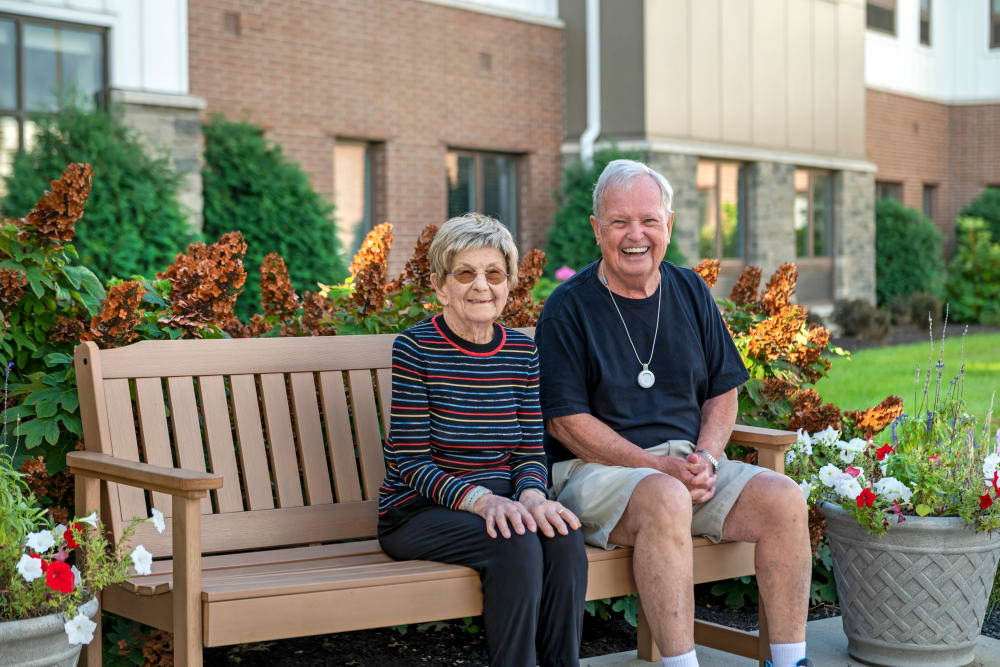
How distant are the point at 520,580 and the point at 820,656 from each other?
1.49 meters

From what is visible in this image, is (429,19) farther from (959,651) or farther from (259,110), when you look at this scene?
(959,651)

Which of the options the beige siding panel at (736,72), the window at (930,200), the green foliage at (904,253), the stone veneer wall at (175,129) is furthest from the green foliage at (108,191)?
the window at (930,200)

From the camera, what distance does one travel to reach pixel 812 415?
470cm

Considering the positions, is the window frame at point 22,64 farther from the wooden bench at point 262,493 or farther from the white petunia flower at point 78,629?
the white petunia flower at point 78,629

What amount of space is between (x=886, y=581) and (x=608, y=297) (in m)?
1.28

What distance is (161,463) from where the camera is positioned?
139 inches

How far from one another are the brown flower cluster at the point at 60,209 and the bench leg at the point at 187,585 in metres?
1.16

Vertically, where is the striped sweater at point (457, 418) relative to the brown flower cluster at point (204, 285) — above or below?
below

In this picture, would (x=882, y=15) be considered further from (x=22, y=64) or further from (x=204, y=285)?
(x=204, y=285)

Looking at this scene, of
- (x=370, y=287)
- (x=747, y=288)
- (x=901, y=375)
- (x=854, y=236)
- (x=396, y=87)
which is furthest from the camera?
(x=854, y=236)

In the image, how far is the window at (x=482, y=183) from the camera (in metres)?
14.7

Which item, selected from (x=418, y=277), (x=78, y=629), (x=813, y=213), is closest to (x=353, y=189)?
(x=813, y=213)

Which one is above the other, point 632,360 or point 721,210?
point 721,210

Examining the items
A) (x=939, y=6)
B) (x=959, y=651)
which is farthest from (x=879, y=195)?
(x=959, y=651)
